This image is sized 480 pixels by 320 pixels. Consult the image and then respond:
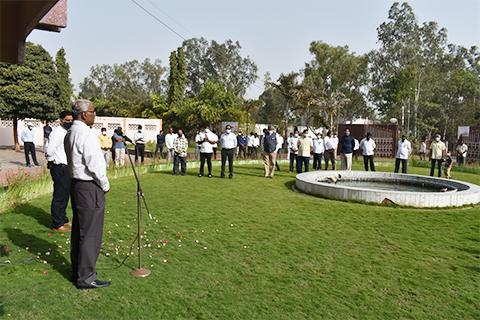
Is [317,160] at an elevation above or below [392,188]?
above

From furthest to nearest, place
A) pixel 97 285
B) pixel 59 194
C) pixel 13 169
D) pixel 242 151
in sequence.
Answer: pixel 242 151 < pixel 13 169 < pixel 59 194 < pixel 97 285

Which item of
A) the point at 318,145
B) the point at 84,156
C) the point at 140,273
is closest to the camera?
the point at 84,156

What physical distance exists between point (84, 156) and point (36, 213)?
352 centimetres

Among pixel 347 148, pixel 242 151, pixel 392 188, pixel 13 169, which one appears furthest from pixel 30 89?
pixel 392 188

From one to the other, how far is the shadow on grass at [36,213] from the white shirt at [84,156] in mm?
2613

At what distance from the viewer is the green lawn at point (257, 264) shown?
3.48m

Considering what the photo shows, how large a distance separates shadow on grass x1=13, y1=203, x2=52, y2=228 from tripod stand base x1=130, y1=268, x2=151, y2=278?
92.5 inches

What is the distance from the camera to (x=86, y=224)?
3697mm

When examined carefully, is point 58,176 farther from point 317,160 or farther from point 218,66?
point 218,66

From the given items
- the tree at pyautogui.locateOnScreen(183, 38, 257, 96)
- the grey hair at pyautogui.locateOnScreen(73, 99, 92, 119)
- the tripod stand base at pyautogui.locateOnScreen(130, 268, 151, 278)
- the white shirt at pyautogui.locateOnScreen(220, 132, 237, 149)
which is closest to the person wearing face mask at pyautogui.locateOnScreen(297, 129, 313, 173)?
the white shirt at pyautogui.locateOnScreen(220, 132, 237, 149)

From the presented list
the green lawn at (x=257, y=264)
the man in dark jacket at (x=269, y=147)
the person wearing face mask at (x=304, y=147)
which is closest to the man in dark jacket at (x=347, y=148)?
→ the person wearing face mask at (x=304, y=147)

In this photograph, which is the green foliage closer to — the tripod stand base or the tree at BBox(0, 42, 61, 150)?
the tree at BBox(0, 42, 61, 150)

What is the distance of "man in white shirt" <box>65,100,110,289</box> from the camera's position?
367 centimetres

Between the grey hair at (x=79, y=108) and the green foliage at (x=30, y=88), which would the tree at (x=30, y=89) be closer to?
the green foliage at (x=30, y=88)
